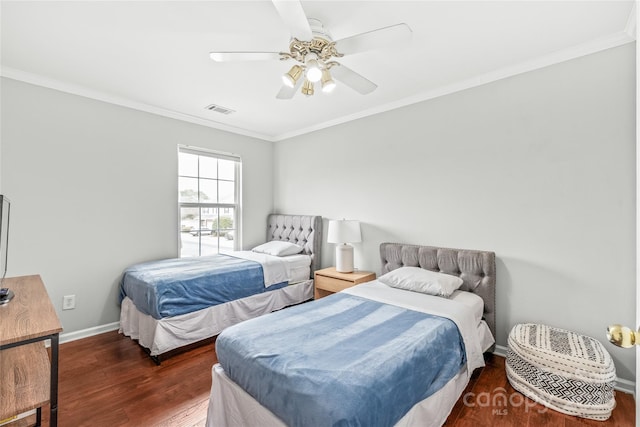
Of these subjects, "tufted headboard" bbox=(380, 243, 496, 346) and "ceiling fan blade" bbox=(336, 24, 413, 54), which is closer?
"ceiling fan blade" bbox=(336, 24, 413, 54)

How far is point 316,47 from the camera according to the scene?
1767 millimetres

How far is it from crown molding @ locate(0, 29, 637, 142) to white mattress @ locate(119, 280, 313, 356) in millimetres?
2080

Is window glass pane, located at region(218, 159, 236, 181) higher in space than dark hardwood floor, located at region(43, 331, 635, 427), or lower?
higher

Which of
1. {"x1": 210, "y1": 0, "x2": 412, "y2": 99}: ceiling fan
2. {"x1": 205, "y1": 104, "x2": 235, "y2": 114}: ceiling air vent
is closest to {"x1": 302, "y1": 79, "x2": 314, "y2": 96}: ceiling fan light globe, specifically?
{"x1": 210, "y1": 0, "x2": 412, "y2": 99}: ceiling fan

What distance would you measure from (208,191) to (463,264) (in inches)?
126

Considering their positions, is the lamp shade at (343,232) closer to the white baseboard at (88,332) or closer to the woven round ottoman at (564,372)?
the woven round ottoman at (564,372)

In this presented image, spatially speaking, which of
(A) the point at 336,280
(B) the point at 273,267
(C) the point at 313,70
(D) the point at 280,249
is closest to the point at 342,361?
(C) the point at 313,70

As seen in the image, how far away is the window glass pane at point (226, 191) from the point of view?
413 cm

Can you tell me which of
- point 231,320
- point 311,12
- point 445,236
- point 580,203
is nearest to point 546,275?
point 580,203

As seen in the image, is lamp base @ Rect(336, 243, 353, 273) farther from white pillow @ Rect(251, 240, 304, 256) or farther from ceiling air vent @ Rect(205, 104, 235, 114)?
ceiling air vent @ Rect(205, 104, 235, 114)

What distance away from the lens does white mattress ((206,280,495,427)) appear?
1430 millimetres

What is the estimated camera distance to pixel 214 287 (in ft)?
9.23

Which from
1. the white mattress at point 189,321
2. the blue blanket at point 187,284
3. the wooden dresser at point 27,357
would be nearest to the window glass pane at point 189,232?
the blue blanket at point 187,284

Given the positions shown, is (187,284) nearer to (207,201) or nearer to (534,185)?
(207,201)
